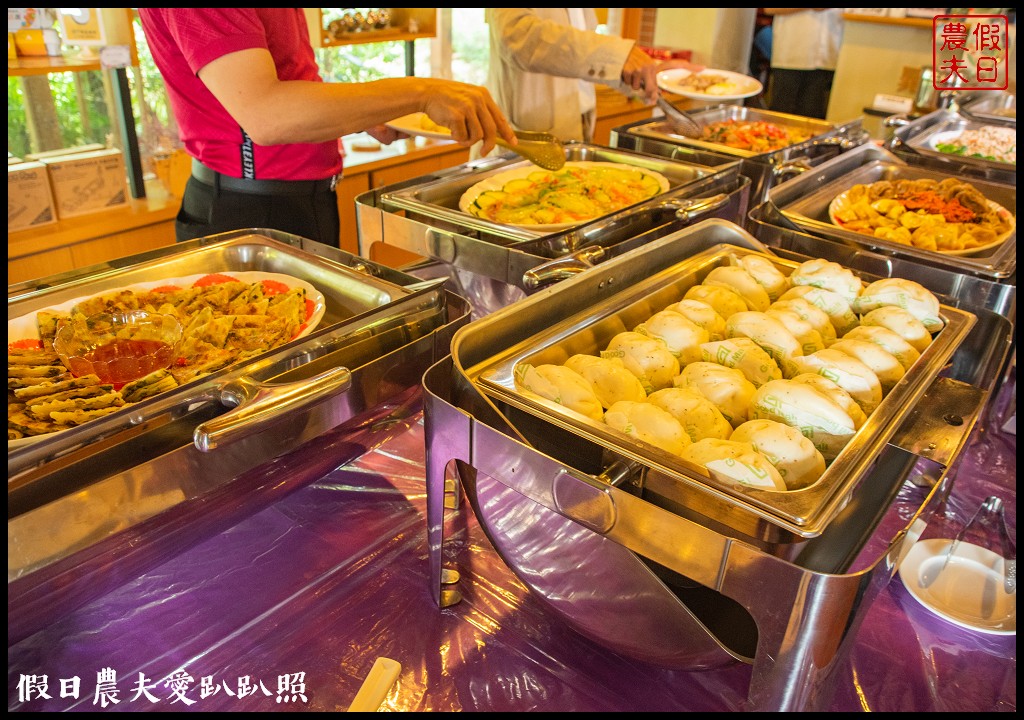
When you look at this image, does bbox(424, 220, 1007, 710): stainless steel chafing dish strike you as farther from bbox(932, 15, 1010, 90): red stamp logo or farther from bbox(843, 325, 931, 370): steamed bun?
bbox(932, 15, 1010, 90): red stamp logo

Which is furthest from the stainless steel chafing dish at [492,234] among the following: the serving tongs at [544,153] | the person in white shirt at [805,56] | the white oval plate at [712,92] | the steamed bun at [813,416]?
the person in white shirt at [805,56]

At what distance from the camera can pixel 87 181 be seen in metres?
2.52

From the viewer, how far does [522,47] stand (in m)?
2.39

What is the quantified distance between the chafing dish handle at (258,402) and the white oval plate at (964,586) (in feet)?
2.81

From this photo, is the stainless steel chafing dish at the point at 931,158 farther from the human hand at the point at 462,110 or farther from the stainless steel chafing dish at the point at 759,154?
the human hand at the point at 462,110

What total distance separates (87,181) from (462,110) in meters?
1.65

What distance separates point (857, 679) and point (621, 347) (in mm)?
509

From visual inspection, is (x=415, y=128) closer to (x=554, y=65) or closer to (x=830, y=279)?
(x=554, y=65)

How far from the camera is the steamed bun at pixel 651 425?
0.82 meters

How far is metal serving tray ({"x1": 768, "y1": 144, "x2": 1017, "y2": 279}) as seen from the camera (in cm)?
157

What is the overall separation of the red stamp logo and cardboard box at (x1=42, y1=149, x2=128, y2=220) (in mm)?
2804

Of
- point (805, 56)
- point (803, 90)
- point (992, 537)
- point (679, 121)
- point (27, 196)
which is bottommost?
point (992, 537)

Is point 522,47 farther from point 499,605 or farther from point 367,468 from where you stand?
point 499,605

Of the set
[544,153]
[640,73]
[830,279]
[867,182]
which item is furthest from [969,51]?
[830,279]
